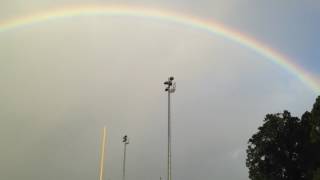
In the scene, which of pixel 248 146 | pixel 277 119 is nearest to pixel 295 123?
pixel 277 119

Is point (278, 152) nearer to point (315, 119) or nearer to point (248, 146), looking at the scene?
point (248, 146)

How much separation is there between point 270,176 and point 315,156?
667cm

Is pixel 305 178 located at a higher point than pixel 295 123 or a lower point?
lower

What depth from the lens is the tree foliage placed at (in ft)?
219

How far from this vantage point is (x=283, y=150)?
225ft

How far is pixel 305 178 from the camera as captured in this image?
66.6m

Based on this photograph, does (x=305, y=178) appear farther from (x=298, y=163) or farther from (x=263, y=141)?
(x=263, y=141)

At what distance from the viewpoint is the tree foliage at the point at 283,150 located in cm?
6669

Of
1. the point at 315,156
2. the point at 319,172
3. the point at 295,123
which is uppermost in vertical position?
the point at 295,123

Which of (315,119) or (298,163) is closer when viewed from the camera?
(315,119)

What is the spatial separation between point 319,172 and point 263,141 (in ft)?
43.5

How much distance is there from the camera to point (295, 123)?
70250mm

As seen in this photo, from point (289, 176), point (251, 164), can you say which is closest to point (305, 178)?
point (289, 176)

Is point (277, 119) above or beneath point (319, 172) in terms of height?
above
